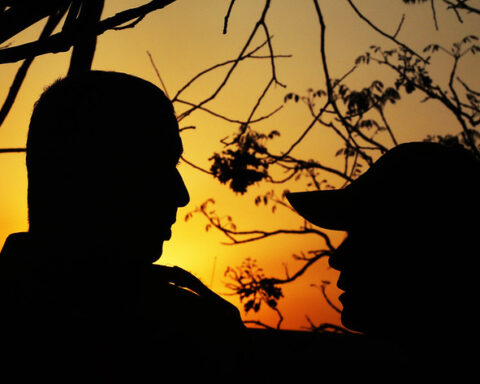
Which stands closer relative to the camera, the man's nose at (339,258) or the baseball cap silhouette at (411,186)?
the baseball cap silhouette at (411,186)

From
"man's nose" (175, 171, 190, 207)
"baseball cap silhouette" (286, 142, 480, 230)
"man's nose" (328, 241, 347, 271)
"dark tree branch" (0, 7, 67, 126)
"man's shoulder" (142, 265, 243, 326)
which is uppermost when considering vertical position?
"dark tree branch" (0, 7, 67, 126)

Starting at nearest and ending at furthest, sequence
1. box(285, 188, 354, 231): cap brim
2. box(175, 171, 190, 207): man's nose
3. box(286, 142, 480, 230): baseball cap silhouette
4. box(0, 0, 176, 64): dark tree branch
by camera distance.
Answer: box(0, 0, 176, 64): dark tree branch
box(286, 142, 480, 230): baseball cap silhouette
box(175, 171, 190, 207): man's nose
box(285, 188, 354, 231): cap brim

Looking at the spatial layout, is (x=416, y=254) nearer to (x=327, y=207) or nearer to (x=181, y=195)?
(x=327, y=207)

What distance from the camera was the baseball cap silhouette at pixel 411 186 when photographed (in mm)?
1137

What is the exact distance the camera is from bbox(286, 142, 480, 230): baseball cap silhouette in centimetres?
114

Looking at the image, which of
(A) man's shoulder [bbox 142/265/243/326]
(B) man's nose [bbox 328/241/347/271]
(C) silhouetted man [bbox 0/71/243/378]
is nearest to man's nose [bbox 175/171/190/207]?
(C) silhouetted man [bbox 0/71/243/378]

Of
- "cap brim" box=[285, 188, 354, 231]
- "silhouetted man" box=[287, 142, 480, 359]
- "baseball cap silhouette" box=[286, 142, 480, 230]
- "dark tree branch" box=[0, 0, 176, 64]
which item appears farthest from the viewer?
"cap brim" box=[285, 188, 354, 231]

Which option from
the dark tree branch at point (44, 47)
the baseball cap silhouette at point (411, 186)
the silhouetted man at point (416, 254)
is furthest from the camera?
the baseball cap silhouette at point (411, 186)

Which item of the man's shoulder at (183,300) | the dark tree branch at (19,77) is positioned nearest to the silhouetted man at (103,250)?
the man's shoulder at (183,300)

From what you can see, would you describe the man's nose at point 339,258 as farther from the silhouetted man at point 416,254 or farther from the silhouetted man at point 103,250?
the silhouetted man at point 103,250

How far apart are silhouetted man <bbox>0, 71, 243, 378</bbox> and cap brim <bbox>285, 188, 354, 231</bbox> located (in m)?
0.54

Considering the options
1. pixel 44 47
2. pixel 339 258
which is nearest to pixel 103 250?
pixel 44 47

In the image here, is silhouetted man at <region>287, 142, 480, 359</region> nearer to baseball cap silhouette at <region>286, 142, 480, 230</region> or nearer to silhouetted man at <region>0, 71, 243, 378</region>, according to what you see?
baseball cap silhouette at <region>286, 142, 480, 230</region>

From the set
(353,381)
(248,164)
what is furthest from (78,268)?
(248,164)
